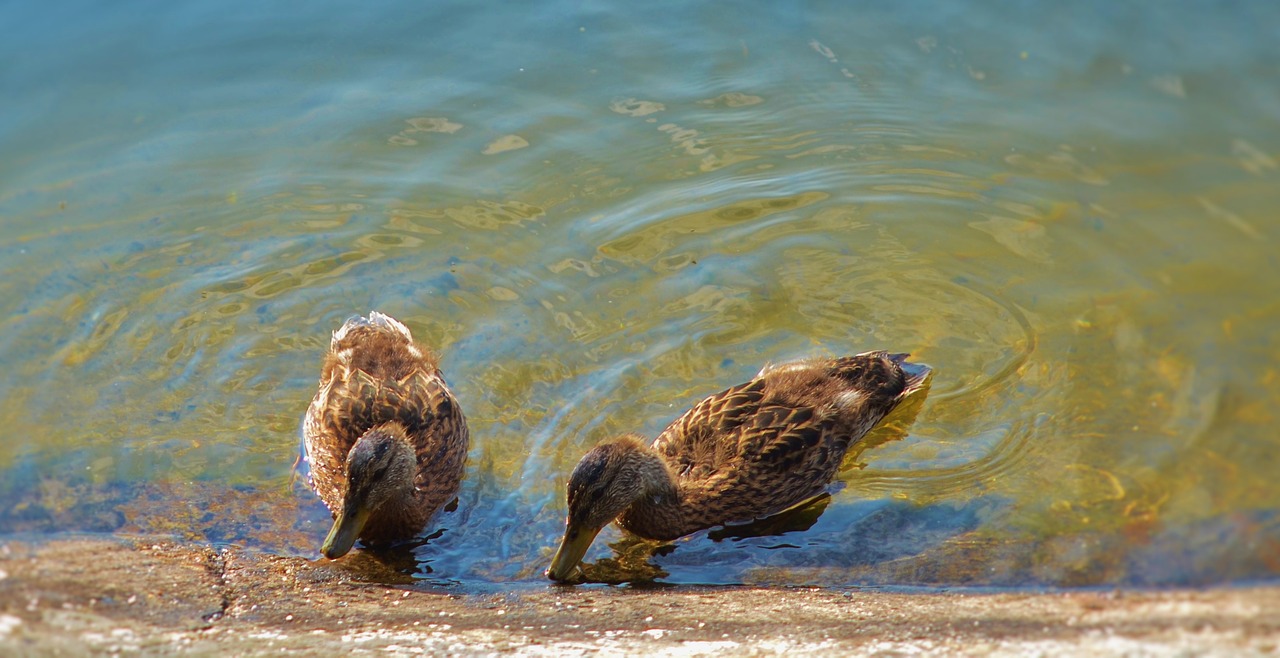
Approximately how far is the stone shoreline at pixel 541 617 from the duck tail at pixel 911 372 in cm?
166

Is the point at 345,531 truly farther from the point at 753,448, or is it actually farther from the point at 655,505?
the point at 753,448

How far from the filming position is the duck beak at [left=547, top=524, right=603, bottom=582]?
18.9 feet

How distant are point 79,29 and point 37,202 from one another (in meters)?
2.10

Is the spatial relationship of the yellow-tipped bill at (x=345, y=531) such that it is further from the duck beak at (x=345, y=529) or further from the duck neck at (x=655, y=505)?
the duck neck at (x=655, y=505)

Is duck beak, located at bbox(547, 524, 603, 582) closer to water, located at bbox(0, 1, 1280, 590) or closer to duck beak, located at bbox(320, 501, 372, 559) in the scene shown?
water, located at bbox(0, 1, 1280, 590)

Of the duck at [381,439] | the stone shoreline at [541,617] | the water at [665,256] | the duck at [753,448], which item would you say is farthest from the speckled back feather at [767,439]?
the duck at [381,439]

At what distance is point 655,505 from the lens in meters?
6.20

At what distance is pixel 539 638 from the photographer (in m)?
4.62

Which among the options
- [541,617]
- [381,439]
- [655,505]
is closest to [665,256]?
[655,505]

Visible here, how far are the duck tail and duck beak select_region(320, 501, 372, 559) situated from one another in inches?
118

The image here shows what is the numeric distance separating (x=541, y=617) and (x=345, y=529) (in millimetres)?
1362

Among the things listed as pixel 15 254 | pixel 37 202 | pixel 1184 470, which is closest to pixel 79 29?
pixel 37 202

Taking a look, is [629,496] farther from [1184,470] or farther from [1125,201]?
[1125,201]

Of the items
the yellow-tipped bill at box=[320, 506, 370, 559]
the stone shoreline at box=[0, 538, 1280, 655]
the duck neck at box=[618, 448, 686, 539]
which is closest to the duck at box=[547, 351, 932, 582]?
the duck neck at box=[618, 448, 686, 539]
